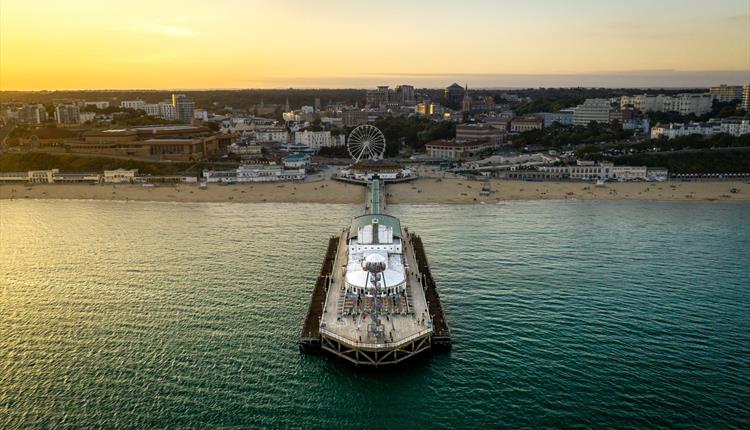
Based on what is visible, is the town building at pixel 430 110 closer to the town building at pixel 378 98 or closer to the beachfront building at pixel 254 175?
the town building at pixel 378 98

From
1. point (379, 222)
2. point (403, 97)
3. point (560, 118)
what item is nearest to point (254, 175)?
point (379, 222)

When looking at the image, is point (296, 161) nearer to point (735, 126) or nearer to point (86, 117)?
point (735, 126)

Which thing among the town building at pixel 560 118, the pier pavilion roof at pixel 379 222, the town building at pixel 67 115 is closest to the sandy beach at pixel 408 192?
the pier pavilion roof at pixel 379 222

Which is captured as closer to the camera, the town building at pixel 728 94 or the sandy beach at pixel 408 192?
the sandy beach at pixel 408 192

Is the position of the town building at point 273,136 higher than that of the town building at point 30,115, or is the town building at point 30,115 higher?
the town building at point 30,115

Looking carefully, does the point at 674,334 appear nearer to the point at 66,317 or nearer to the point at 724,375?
the point at 724,375

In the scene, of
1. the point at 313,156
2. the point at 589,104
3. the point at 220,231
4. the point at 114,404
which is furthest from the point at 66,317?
the point at 589,104
